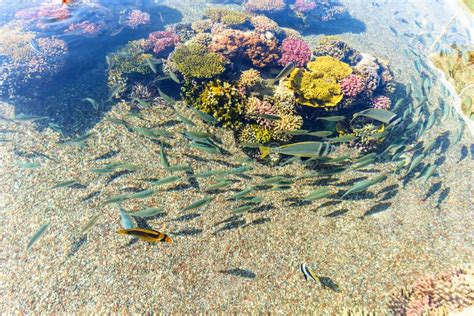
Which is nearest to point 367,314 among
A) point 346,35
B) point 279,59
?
point 279,59

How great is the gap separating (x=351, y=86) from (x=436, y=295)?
5.30 m

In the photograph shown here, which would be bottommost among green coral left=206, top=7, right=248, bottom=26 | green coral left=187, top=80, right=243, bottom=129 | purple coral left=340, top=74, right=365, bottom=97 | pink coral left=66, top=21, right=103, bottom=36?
green coral left=187, top=80, right=243, bottom=129

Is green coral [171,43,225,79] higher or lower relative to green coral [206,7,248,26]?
lower

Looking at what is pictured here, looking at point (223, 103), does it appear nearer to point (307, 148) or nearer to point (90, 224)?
point (307, 148)

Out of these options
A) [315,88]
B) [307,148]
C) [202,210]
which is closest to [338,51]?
[315,88]

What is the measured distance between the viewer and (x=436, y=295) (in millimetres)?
4941

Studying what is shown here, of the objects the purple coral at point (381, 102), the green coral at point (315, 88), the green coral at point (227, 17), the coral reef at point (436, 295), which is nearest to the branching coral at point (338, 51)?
the purple coral at point (381, 102)

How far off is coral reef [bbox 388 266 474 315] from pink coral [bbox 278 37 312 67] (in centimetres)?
680

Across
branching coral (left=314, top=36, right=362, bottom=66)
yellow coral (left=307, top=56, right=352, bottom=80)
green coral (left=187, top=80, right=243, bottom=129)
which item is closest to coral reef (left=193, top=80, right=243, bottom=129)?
green coral (left=187, top=80, right=243, bottom=129)

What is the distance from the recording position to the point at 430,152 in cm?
804

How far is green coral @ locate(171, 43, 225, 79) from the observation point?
7662 millimetres

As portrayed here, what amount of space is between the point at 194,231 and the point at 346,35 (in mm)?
13827

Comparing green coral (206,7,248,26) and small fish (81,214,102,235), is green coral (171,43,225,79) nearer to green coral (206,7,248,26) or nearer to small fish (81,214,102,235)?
green coral (206,7,248,26)

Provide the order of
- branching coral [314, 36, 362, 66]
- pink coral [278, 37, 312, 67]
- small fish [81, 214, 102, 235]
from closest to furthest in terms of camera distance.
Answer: small fish [81, 214, 102, 235] → pink coral [278, 37, 312, 67] → branching coral [314, 36, 362, 66]
